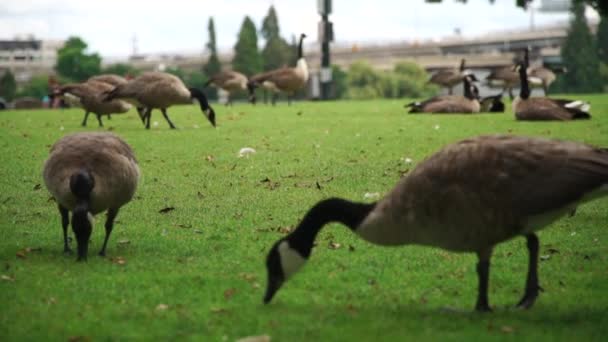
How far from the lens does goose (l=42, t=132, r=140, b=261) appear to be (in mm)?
8680

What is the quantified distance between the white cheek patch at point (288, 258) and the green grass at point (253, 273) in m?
0.37

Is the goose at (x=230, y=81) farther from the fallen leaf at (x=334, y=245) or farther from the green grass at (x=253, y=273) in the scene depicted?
the fallen leaf at (x=334, y=245)

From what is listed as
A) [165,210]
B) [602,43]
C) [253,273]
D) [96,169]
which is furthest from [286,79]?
[602,43]

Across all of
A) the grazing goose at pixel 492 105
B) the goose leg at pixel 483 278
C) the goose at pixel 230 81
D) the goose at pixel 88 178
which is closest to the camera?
the goose leg at pixel 483 278

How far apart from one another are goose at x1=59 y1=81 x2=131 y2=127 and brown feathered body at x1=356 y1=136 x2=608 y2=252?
681 inches

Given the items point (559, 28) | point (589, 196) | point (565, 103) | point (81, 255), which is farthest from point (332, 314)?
point (559, 28)

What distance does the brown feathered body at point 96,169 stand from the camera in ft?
29.7

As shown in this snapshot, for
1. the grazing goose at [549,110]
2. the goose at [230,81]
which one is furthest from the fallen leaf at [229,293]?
the goose at [230,81]

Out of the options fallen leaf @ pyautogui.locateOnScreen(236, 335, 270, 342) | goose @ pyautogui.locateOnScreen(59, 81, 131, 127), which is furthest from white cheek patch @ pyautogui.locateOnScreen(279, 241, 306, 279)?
goose @ pyautogui.locateOnScreen(59, 81, 131, 127)

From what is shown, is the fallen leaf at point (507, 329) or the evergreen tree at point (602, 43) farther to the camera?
the evergreen tree at point (602, 43)

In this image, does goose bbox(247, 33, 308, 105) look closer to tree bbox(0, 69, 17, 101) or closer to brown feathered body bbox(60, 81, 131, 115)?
brown feathered body bbox(60, 81, 131, 115)

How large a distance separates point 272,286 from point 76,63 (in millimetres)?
173097

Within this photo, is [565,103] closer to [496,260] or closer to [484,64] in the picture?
[496,260]

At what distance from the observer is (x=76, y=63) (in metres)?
173
